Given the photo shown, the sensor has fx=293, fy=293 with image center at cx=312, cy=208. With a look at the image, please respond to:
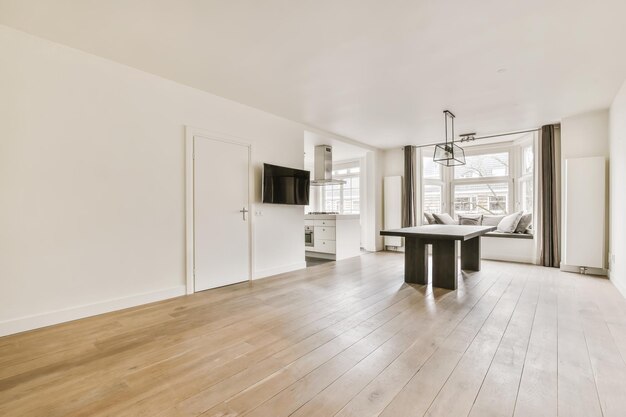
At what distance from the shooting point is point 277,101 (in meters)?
3.91

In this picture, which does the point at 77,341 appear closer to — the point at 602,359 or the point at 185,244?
the point at 185,244

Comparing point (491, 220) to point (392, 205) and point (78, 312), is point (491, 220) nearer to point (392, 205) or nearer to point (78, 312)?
point (392, 205)

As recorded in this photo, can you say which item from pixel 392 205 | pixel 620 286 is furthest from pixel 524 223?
pixel 392 205

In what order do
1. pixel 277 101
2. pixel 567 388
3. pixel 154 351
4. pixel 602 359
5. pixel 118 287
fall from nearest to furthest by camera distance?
pixel 567 388 < pixel 602 359 < pixel 154 351 < pixel 118 287 < pixel 277 101

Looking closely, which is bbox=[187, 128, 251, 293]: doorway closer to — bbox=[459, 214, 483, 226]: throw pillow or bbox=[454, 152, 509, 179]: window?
bbox=[459, 214, 483, 226]: throw pillow

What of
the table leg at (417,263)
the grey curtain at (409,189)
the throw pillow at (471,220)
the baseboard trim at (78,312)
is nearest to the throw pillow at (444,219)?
the throw pillow at (471,220)

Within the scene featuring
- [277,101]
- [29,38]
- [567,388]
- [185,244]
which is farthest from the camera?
[277,101]

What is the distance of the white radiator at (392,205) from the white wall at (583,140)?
2.87 metres

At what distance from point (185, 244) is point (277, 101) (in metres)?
2.16

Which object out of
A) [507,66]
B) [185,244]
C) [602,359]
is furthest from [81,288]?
[507,66]

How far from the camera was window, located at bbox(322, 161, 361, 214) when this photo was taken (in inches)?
297

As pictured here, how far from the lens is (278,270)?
4496 millimetres

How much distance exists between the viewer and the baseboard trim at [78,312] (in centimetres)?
236

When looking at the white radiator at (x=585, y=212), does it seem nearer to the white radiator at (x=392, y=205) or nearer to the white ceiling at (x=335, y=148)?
the white radiator at (x=392, y=205)
